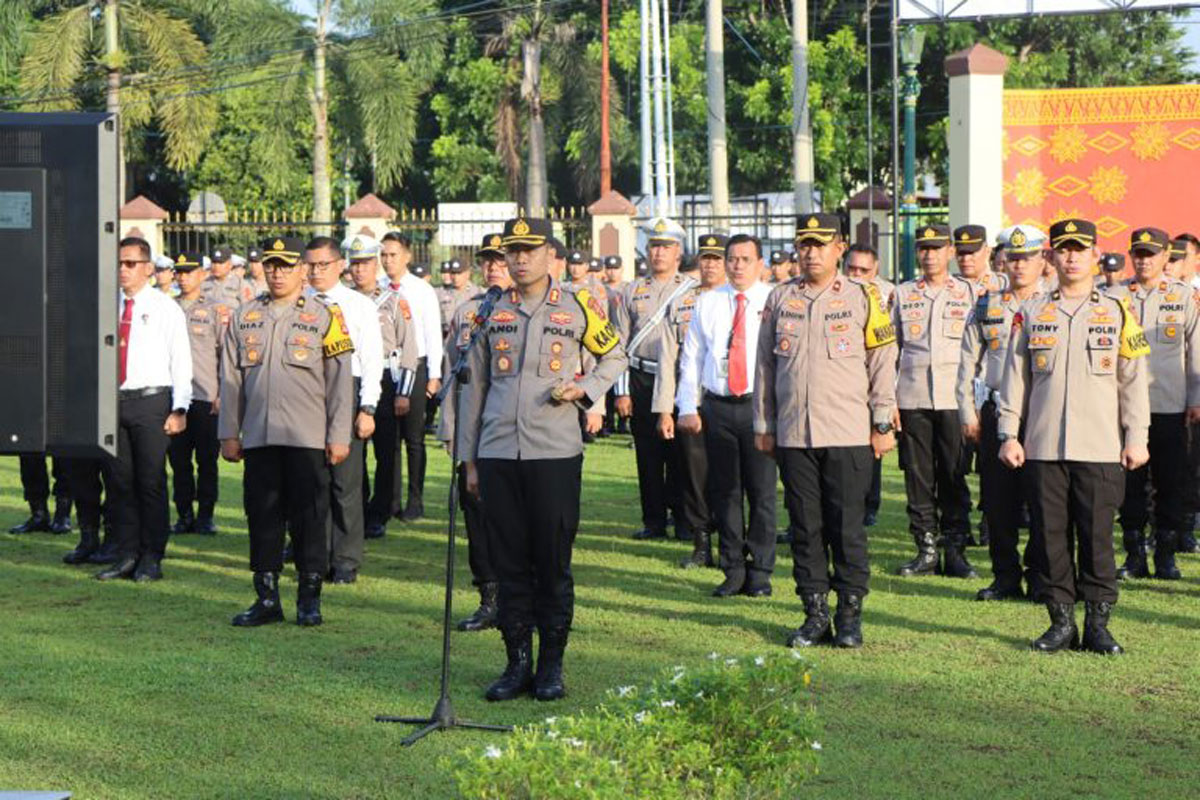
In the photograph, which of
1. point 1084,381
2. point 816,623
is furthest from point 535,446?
point 1084,381

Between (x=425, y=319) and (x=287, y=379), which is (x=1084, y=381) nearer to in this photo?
(x=287, y=379)

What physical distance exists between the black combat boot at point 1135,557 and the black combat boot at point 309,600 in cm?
491

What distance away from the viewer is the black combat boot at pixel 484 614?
10016mm

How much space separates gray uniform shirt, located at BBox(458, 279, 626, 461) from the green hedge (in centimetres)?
250

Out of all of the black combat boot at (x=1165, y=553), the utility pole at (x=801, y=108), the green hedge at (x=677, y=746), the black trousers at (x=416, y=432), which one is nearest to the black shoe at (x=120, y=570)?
the black trousers at (x=416, y=432)

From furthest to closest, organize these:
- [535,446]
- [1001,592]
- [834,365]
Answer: [1001,592], [834,365], [535,446]

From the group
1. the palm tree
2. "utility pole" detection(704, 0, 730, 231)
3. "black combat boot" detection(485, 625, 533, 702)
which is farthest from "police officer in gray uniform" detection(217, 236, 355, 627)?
the palm tree

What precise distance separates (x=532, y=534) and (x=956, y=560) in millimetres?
4229

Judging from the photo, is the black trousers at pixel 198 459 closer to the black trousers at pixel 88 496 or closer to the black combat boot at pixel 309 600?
the black trousers at pixel 88 496

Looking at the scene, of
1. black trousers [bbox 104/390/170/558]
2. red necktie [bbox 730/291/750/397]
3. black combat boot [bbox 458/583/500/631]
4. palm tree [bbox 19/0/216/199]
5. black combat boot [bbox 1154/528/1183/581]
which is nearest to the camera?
black combat boot [bbox 458/583/500/631]

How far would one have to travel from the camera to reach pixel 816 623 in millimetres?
9398

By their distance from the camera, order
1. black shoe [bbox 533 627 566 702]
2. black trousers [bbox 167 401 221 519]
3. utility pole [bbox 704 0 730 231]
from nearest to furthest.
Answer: black shoe [bbox 533 627 566 702] → black trousers [bbox 167 401 221 519] → utility pole [bbox 704 0 730 231]

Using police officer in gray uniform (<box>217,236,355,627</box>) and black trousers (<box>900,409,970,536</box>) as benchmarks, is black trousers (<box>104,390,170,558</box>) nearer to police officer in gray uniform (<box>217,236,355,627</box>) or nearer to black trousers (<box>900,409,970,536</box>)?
police officer in gray uniform (<box>217,236,355,627</box>)

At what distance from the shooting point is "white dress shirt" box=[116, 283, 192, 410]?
11.6 metres
